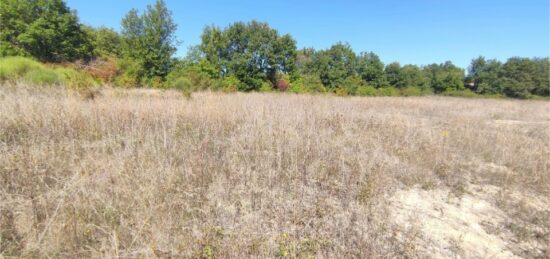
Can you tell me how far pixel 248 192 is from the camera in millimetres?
1991

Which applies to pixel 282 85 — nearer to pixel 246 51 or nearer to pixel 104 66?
pixel 246 51

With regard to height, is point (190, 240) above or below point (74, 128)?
Result: below

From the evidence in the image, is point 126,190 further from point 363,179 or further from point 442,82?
point 442,82

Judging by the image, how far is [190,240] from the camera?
4.54ft

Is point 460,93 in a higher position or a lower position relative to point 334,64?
lower

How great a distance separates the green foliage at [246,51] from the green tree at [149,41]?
3.29 m

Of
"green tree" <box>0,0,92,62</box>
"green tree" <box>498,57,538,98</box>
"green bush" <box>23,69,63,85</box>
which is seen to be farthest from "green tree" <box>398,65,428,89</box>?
"green tree" <box>0,0,92,62</box>

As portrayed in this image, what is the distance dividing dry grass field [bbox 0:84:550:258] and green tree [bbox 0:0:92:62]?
2070 centimetres

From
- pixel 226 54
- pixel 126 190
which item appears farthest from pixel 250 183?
pixel 226 54

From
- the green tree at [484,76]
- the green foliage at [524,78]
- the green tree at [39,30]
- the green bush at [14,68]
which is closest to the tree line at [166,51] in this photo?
the green tree at [39,30]

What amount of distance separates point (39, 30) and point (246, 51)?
52.2ft

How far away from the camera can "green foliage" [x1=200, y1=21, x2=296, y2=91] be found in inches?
768

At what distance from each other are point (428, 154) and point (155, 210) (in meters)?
3.59

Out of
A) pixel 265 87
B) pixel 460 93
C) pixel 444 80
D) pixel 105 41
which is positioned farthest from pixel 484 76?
pixel 105 41
